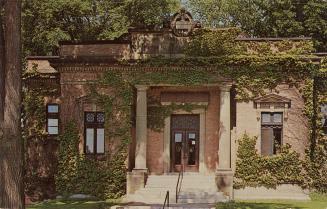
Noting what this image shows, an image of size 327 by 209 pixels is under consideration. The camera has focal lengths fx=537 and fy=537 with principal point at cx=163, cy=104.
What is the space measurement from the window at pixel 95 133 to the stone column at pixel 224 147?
5454 millimetres

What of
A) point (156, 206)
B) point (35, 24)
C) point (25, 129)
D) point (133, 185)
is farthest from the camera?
point (35, 24)

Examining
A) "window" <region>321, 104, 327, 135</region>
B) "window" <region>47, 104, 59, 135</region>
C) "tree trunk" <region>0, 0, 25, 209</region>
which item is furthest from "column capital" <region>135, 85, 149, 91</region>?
"tree trunk" <region>0, 0, 25, 209</region>

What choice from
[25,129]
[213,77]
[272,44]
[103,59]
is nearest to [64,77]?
[103,59]

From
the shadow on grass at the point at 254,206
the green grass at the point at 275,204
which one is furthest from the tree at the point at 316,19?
the shadow on grass at the point at 254,206

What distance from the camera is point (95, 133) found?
2473 centimetres

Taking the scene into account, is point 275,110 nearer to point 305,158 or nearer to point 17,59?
point 305,158

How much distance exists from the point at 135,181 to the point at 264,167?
18.9 feet

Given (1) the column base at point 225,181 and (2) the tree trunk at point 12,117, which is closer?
(2) the tree trunk at point 12,117

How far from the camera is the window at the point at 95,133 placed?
24.7 m

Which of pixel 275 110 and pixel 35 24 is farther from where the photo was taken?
pixel 35 24

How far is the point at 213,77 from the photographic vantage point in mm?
23828

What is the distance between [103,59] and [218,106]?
227 inches

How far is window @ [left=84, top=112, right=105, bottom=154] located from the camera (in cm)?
2472

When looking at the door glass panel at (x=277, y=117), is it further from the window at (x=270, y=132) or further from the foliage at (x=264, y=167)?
the foliage at (x=264, y=167)
